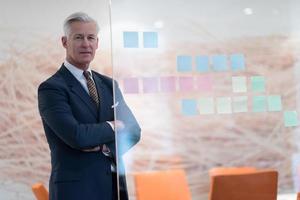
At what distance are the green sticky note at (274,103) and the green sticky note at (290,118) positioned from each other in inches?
3.7

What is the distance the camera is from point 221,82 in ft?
10.0

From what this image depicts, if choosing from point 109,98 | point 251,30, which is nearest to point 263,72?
point 251,30

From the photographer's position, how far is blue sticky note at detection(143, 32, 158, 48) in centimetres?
296

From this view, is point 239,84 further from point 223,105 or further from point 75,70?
point 75,70

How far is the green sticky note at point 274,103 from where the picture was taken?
311cm

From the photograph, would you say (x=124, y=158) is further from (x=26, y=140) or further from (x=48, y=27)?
(x=48, y=27)

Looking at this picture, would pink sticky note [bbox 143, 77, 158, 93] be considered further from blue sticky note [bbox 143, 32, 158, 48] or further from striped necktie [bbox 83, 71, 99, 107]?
striped necktie [bbox 83, 71, 99, 107]

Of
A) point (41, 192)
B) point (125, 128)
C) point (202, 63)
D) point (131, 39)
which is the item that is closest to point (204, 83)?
point (202, 63)

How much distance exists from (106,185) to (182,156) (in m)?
0.74

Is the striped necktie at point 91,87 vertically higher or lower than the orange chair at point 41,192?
higher

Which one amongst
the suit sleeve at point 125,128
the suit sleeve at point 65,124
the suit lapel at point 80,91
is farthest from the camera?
the suit sleeve at point 125,128

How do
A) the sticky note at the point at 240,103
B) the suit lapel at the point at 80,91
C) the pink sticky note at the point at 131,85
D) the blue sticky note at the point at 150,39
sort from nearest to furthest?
1. the suit lapel at the point at 80,91
2. the pink sticky note at the point at 131,85
3. the blue sticky note at the point at 150,39
4. the sticky note at the point at 240,103

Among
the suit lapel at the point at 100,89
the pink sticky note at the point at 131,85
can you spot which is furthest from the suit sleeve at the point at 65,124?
the pink sticky note at the point at 131,85

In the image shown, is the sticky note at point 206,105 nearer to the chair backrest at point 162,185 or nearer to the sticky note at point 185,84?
the sticky note at point 185,84
